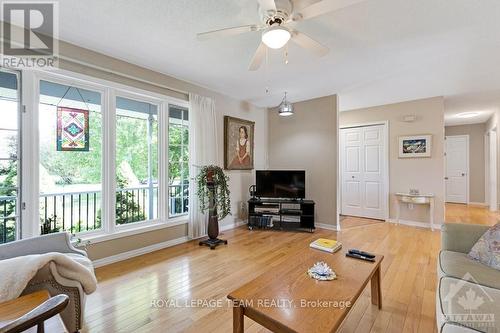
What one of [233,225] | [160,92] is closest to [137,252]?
[233,225]

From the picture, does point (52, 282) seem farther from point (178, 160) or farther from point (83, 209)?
point (178, 160)

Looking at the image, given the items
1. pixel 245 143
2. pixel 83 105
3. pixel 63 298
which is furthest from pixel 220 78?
pixel 63 298

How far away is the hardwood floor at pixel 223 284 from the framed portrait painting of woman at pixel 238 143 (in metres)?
1.41

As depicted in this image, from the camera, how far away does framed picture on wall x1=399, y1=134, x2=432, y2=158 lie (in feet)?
14.6

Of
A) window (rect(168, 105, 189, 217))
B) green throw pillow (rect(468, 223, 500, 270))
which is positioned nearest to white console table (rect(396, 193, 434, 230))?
green throw pillow (rect(468, 223, 500, 270))

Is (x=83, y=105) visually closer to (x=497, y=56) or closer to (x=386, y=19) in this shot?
(x=386, y=19)

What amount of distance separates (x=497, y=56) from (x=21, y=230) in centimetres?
569

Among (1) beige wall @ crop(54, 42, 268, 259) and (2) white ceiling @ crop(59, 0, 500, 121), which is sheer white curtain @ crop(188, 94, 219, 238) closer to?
(1) beige wall @ crop(54, 42, 268, 259)

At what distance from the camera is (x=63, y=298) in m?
0.79

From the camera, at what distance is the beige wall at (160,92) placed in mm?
2642

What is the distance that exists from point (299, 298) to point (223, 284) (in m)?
1.23

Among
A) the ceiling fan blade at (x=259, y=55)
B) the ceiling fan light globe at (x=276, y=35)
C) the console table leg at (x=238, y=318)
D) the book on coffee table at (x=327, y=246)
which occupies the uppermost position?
the ceiling fan blade at (x=259, y=55)

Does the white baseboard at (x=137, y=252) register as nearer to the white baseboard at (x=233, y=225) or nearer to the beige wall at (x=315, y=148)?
the white baseboard at (x=233, y=225)

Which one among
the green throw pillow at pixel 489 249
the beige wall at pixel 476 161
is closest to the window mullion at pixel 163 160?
the green throw pillow at pixel 489 249
